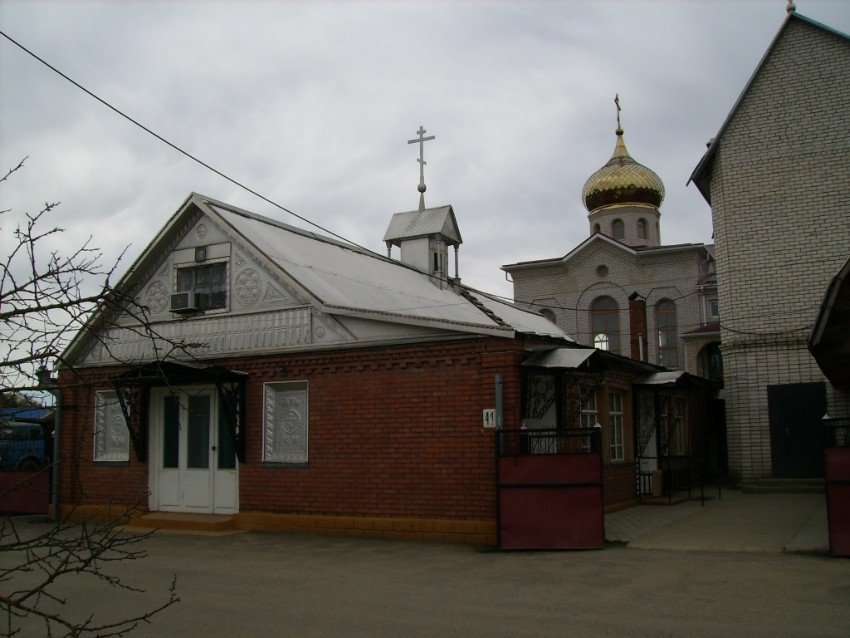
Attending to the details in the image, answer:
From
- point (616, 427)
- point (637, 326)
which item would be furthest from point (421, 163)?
point (637, 326)

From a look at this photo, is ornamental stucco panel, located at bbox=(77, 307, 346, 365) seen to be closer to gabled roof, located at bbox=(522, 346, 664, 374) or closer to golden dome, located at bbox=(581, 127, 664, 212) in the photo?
gabled roof, located at bbox=(522, 346, 664, 374)

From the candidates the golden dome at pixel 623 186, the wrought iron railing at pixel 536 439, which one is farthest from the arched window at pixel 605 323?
the wrought iron railing at pixel 536 439

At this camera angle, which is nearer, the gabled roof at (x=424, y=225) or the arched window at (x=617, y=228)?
the gabled roof at (x=424, y=225)

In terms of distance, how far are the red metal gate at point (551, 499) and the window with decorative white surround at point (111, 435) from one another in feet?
25.8

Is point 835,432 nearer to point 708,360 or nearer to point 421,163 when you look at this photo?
point 421,163

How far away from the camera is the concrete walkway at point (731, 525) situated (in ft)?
36.3

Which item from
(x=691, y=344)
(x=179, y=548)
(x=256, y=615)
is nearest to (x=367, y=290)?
(x=179, y=548)

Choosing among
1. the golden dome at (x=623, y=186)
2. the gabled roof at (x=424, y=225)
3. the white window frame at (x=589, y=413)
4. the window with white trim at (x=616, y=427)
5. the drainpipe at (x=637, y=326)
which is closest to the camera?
the white window frame at (x=589, y=413)

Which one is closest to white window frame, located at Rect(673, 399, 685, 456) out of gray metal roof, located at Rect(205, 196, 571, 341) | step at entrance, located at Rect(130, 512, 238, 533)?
gray metal roof, located at Rect(205, 196, 571, 341)

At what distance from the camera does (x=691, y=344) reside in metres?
36.8

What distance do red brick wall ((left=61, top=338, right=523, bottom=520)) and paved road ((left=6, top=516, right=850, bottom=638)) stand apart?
43.6 inches

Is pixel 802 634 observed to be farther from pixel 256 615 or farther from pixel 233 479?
pixel 233 479

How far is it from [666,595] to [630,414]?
9490 mm

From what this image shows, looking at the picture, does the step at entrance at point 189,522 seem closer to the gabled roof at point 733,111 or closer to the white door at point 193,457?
the white door at point 193,457
